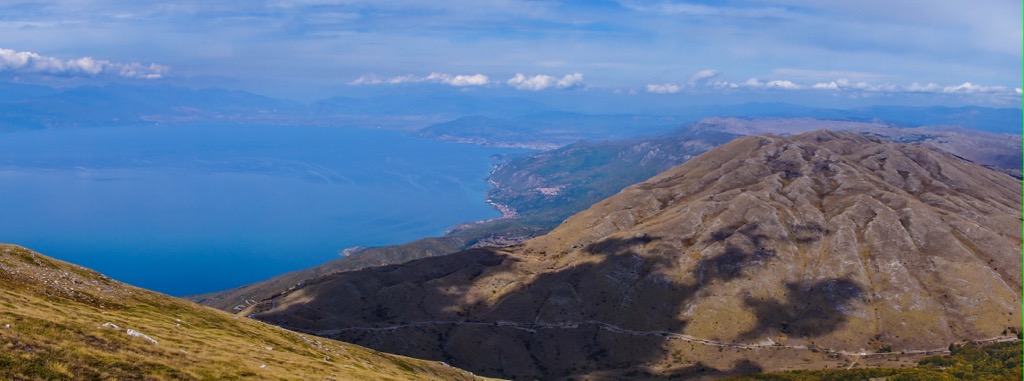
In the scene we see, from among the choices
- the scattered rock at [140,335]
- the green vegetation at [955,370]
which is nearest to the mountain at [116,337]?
the scattered rock at [140,335]

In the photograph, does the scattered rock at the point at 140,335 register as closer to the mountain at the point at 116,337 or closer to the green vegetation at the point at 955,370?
the mountain at the point at 116,337

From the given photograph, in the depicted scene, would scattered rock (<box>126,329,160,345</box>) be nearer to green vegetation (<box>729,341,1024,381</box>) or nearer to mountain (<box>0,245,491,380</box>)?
mountain (<box>0,245,491,380</box>)

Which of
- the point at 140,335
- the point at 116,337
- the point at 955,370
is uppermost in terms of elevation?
the point at 116,337

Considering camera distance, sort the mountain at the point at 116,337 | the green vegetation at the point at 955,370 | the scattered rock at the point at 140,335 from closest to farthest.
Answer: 1. the mountain at the point at 116,337
2. the scattered rock at the point at 140,335
3. the green vegetation at the point at 955,370

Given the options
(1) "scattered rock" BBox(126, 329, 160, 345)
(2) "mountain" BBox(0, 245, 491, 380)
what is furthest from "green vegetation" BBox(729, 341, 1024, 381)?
(1) "scattered rock" BBox(126, 329, 160, 345)

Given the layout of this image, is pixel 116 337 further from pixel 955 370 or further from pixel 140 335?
pixel 955 370

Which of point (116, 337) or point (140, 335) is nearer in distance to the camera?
point (116, 337)

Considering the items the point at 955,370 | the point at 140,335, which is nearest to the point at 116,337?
the point at 140,335

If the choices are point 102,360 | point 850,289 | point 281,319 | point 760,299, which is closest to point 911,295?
point 850,289
